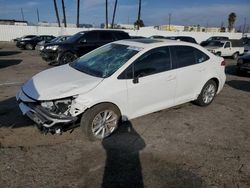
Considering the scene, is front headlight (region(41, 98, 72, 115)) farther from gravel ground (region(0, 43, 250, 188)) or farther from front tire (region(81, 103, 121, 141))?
gravel ground (region(0, 43, 250, 188))

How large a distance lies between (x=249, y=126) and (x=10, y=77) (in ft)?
28.6

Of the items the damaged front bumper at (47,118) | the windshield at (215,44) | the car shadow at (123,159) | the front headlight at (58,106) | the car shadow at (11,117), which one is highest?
the windshield at (215,44)

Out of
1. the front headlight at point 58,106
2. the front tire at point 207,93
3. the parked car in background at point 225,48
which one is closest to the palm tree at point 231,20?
the parked car in background at point 225,48

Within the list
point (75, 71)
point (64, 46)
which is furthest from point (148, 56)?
point (64, 46)

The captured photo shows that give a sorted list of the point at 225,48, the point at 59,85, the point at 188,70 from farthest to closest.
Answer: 1. the point at 225,48
2. the point at 188,70
3. the point at 59,85

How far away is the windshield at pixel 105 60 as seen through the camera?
479cm

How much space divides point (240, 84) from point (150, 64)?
6.21 m

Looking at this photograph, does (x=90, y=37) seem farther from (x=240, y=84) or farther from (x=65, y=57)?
(x=240, y=84)

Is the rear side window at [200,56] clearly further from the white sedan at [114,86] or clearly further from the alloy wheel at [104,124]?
the alloy wheel at [104,124]

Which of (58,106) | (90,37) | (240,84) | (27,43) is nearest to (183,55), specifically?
(58,106)

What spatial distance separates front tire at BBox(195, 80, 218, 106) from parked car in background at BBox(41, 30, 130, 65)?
27.2 feet

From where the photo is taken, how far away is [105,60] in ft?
17.1

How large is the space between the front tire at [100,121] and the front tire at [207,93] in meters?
2.61

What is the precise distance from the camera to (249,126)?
555cm
